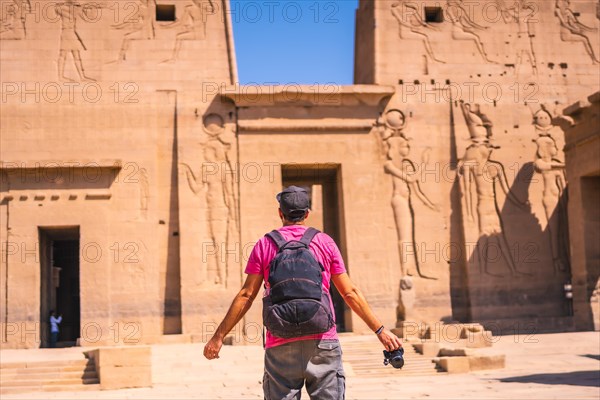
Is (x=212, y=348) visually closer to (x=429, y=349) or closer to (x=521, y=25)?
(x=429, y=349)

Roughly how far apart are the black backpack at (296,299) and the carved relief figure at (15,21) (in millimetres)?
15507

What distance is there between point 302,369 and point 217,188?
1381cm

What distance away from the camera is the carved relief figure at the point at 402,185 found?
1753 cm

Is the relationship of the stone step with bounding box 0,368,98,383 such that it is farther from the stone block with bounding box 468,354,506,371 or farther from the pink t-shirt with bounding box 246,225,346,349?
the pink t-shirt with bounding box 246,225,346,349

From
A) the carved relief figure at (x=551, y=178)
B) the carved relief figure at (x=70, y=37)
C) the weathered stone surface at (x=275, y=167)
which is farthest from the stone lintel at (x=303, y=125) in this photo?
the carved relief figure at (x=551, y=178)

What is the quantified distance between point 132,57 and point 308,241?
48.4 ft

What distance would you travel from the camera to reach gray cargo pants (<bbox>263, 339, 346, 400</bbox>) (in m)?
3.46

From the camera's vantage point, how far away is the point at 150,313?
1661cm

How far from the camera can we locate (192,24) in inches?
703

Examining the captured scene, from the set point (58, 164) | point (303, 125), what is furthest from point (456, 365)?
point (58, 164)

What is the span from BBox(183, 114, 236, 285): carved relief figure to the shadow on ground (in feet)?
25.3

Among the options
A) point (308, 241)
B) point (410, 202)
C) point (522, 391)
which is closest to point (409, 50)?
point (410, 202)

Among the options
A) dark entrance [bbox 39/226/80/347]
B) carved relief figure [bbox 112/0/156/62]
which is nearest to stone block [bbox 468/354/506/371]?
carved relief figure [bbox 112/0/156/62]

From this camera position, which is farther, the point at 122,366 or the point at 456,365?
the point at 456,365
